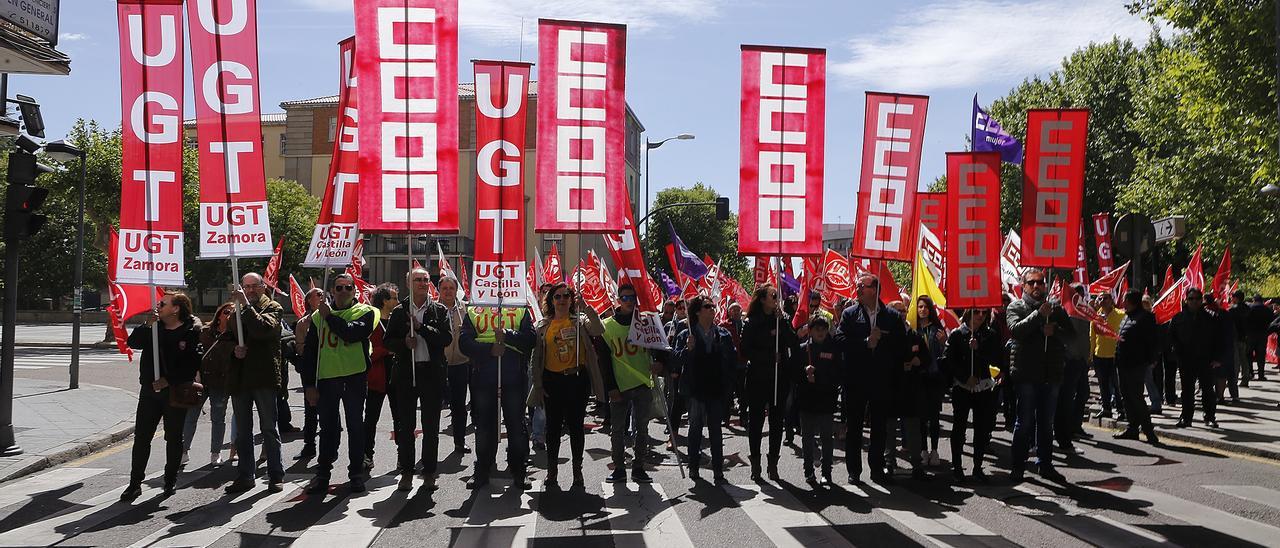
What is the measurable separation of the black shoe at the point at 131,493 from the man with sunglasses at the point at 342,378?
4.42 ft

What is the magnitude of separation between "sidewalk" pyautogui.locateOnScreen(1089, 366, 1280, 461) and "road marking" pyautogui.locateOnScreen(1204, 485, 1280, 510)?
97.9 inches

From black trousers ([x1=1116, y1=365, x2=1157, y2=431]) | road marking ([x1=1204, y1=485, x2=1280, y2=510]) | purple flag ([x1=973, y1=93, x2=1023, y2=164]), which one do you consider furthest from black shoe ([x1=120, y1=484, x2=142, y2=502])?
purple flag ([x1=973, y1=93, x2=1023, y2=164])

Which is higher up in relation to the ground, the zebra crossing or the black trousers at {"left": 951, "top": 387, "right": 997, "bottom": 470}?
the black trousers at {"left": 951, "top": 387, "right": 997, "bottom": 470}

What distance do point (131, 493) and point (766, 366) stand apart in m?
5.49

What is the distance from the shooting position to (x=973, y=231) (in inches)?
451

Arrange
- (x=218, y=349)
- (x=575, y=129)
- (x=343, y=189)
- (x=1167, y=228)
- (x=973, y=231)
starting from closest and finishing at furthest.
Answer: (x=218, y=349) → (x=575, y=129) → (x=973, y=231) → (x=343, y=189) → (x=1167, y=228)

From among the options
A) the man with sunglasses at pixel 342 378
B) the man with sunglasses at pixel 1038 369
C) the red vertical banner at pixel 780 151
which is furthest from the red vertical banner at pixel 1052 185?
the man with sunglasses at pixel 342 378

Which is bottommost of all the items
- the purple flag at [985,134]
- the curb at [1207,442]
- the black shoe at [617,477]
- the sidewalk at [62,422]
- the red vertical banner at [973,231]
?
the sidewalk at [62,422]

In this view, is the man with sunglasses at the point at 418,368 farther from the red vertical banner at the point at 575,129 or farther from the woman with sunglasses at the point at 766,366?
the woman with sunglasses at the point at 766,366

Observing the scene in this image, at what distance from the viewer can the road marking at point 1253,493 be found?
27.2ft

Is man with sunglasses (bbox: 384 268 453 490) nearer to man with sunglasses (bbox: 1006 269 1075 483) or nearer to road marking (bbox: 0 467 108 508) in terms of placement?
road marking (bbox: 0 467 108 508)

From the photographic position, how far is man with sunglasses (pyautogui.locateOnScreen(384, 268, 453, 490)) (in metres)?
8.84

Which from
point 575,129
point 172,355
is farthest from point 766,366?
point 172,355

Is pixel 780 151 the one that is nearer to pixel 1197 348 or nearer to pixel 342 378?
pixel 342 378
